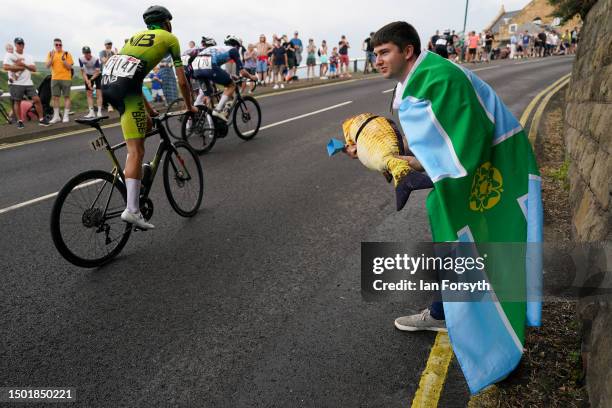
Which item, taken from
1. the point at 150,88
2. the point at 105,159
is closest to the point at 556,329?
the point at 105,159

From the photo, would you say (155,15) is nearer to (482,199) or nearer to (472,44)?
(482,199)

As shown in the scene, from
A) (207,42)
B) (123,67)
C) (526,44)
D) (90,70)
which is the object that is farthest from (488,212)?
(526,44)

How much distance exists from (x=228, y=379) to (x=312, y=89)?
A: 17.0m

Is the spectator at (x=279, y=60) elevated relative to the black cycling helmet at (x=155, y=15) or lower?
lower

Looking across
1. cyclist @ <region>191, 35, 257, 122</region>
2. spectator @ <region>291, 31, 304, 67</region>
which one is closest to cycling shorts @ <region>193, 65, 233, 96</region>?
cyclist @ <region>191, 35, 257, 122</region>

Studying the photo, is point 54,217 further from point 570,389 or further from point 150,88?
point 150,88

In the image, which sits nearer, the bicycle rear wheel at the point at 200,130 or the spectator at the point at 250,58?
the bicycle rear wheel at the point at 200,130

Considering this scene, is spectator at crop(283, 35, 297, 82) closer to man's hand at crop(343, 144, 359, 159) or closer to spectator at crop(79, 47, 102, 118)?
spectator at crop(79, 47, 102, 118)

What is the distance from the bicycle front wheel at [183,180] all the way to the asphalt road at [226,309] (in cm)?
15

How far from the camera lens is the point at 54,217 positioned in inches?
147

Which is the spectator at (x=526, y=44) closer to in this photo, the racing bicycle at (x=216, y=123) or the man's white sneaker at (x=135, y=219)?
the racing bicycle at (x=216, y=123)

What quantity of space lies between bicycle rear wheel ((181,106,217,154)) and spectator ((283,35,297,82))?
1307 cm

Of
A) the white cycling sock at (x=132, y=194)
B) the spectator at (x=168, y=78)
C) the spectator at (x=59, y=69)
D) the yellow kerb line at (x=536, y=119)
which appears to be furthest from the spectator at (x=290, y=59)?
the white cycling sock at (x=132, y=194)

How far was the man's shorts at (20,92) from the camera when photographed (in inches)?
444
